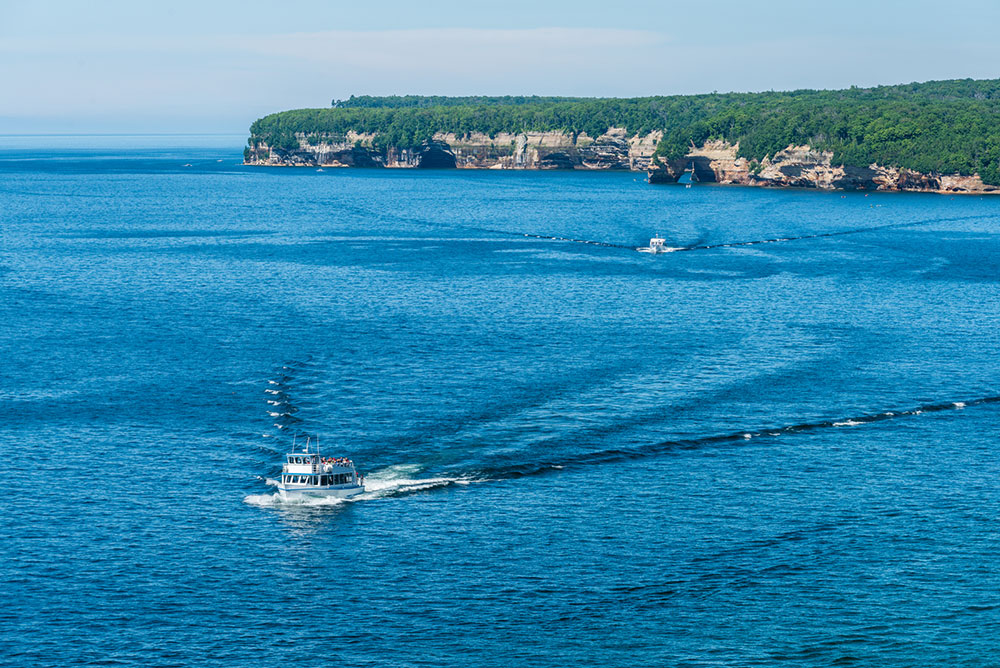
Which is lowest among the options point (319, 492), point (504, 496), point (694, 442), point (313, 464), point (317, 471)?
point (504, 496)

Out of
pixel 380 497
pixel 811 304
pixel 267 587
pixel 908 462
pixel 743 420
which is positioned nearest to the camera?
pixel 267 587

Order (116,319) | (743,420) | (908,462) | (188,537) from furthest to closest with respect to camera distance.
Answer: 1. (116,319)
2. (743,420)
3. (908,462)
4. (188,537)

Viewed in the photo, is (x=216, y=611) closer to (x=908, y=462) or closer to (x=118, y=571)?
(x=118, y=571)

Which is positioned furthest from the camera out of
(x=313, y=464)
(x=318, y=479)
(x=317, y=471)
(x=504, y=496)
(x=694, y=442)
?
(x=694, y=442)

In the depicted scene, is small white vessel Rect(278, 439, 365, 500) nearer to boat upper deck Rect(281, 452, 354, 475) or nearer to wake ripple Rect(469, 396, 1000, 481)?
boat upper deck Rect(281, 452, 354, 475)

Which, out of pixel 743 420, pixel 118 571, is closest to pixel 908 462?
pixel 743 420

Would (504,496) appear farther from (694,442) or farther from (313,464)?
(694,442)

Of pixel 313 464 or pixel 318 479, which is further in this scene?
pixel 313 464

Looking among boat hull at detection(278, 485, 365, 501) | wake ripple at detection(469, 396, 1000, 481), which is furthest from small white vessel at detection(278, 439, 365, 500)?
wake ripple at detection(469, 396, 1000, 481)

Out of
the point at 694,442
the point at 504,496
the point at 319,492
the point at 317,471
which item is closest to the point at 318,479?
the point at 317,471
